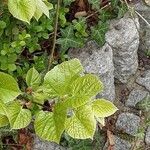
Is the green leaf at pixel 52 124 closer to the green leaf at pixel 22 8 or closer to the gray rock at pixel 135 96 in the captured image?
the green leaf at pixel 22 8

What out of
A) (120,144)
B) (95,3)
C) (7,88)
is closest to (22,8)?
(7,88)

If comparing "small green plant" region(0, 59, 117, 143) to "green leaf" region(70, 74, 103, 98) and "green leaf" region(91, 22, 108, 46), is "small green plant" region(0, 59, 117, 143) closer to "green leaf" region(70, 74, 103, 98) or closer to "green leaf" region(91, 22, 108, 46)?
"green leaf" region(70, 74, 103, 98)

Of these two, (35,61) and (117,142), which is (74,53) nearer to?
(35,61)

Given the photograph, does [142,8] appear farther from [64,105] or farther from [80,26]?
[64,105]

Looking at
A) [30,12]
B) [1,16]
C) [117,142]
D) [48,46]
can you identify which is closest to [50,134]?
[30,12]

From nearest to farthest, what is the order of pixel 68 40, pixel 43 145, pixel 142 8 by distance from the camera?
pixel 68 40 → pixel 43 145 → pixel 142 8

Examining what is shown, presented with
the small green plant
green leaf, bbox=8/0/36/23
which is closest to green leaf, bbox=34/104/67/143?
the small green plant
